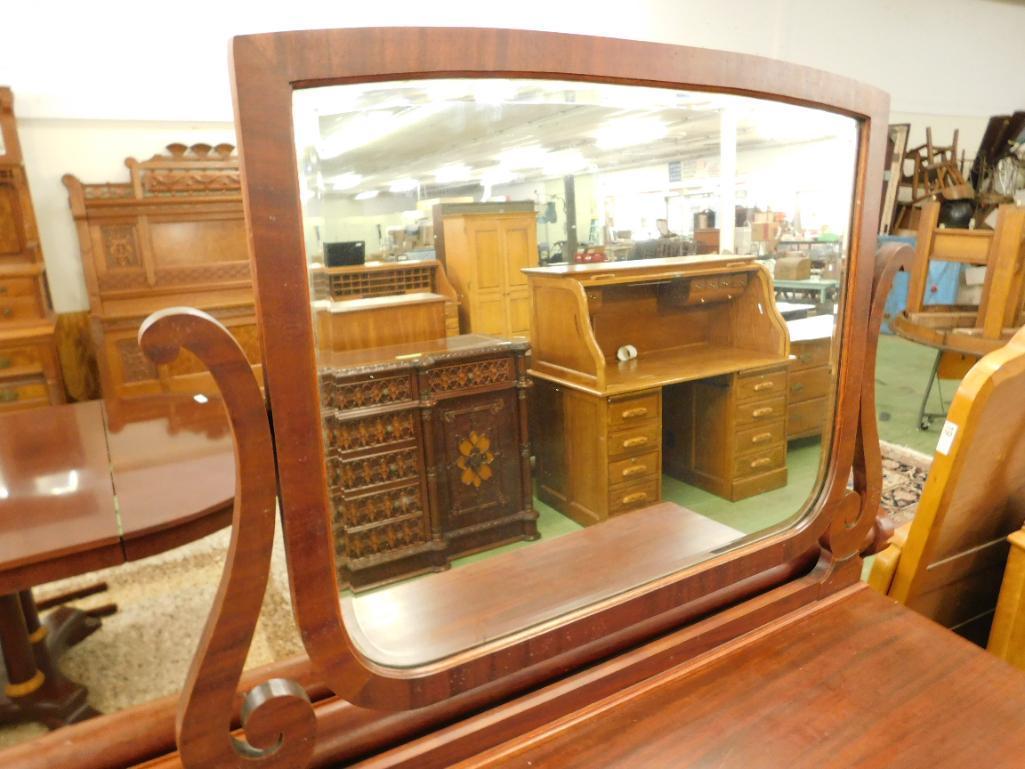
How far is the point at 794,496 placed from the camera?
2.97ft

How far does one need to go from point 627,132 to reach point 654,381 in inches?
12.0

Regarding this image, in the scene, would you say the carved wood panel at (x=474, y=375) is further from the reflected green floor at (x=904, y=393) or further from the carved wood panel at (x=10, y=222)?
the carved wood panel at (x=10, y=222)

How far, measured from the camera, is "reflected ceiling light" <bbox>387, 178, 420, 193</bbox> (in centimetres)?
71

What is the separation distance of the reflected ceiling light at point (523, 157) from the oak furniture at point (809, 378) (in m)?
0.41

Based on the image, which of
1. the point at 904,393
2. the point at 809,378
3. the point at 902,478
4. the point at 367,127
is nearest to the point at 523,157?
the point at 367,127

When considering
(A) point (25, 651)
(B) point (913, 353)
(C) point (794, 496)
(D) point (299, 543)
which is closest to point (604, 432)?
(C) point (794, 496)

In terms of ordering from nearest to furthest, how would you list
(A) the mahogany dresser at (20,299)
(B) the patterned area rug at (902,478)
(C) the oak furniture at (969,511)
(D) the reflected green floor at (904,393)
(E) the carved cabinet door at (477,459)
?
(E) the carved cabinet door at (477,459) < (C) the oak furniture at (969,511) < (B) the patterned area rug at (902,478) < (A) the mahogany dresser at (20,299) < (D) the reflected green floor at (904,393)

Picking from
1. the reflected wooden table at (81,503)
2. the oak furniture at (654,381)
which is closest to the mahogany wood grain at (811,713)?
the oak furniture at (654,381)

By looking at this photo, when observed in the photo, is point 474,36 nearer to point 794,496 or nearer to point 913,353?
point 794,496

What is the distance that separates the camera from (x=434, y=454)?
796 millimetres

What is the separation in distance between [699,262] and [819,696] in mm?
503

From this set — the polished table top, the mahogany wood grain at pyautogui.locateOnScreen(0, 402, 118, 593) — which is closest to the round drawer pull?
the polished table top

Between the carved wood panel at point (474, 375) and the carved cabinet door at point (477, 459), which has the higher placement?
the carved wood panel at point (474, 375)

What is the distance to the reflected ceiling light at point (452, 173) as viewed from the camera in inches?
28.8
